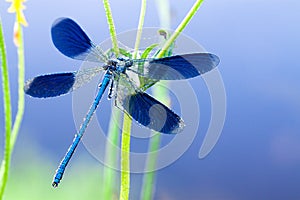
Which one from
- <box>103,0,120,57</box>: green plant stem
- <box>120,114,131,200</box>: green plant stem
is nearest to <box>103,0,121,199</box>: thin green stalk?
<box>103,0,120,57</box>: green plant stem

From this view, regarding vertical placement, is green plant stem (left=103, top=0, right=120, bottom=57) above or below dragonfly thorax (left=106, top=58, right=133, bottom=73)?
above

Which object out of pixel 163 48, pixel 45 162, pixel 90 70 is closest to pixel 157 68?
pixel 163 48

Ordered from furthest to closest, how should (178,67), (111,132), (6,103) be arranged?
(111,132) < (178,67) < (6,103)

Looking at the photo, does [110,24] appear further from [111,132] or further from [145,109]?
[111,132]

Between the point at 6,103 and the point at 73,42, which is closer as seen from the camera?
the point at 6,103

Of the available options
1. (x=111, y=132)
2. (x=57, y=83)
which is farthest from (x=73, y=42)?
(x=111, y=132)

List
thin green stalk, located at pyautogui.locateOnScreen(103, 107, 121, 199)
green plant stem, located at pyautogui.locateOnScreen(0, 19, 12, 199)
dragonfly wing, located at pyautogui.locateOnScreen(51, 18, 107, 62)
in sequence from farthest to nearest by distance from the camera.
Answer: thin green stalk, located at pyautogui.locateOnScreen(103, 107, 121, 199) → dragonfly wing, located at pyautogui.locateOnScreen(51, 18, 107, 62) → green plant stem, located at pyautogui.locateOnScreen(0, 19, 12, 199)

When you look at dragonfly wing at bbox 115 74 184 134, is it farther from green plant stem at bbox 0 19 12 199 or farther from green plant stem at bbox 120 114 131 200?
green plant stem at bbox 0 19 12 199
